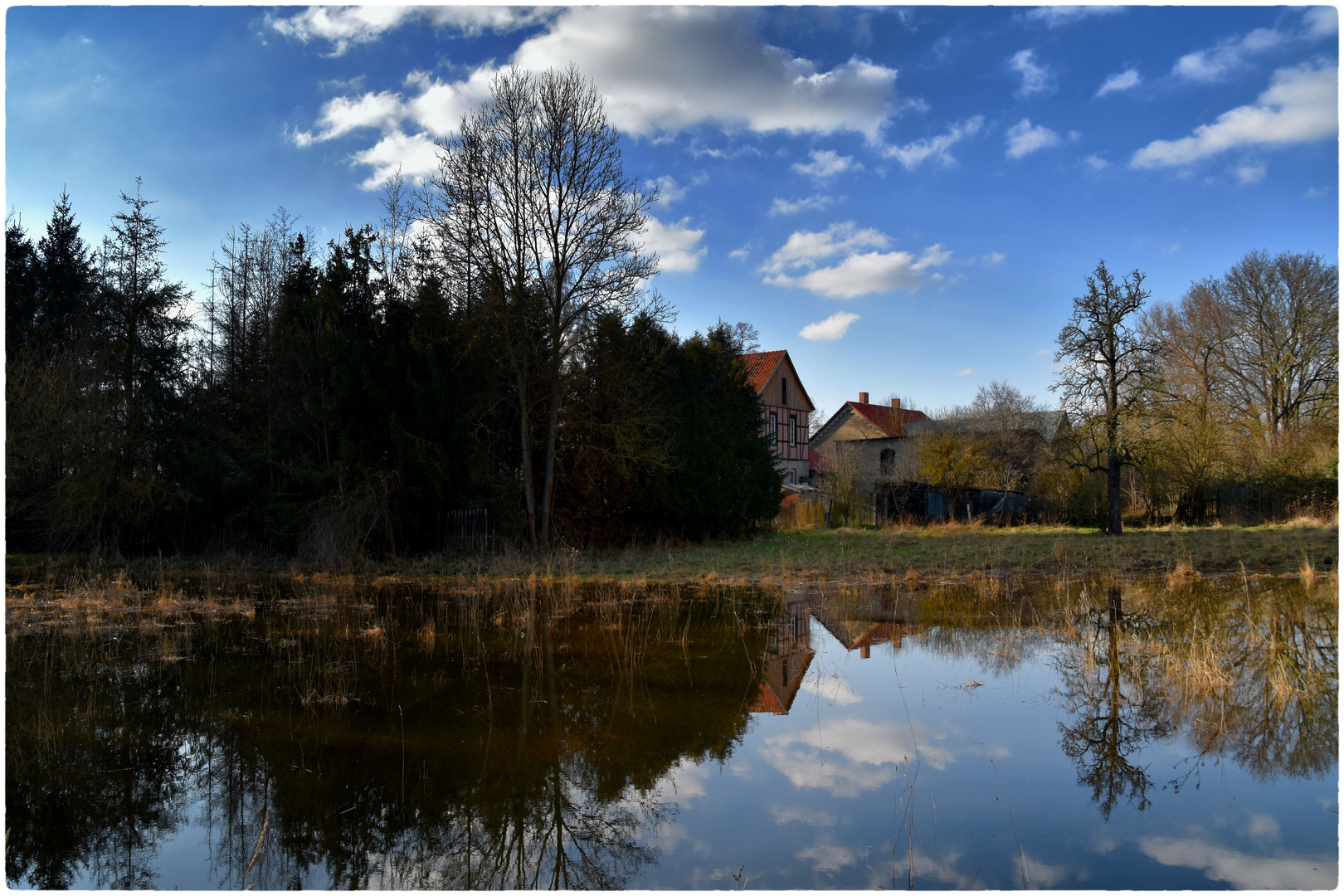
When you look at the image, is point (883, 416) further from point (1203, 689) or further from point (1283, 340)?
point (1203, 689)

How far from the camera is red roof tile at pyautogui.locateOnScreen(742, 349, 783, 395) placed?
41.2 metres

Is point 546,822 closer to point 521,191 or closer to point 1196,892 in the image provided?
point 1196,892

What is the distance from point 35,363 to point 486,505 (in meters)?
11.3

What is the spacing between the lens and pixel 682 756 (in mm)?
4898

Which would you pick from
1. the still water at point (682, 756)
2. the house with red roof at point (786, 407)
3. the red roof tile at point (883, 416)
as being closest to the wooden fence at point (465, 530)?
the still water at point (682, 756)

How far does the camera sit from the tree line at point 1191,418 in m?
21.2

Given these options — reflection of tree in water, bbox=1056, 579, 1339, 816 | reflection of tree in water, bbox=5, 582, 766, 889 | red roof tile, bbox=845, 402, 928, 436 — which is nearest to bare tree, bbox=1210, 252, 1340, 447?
red roof tile, bbox=845, 402, 928, 436

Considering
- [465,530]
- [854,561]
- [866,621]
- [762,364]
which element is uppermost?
[762,364]

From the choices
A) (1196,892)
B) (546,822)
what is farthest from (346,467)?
(1196,892)

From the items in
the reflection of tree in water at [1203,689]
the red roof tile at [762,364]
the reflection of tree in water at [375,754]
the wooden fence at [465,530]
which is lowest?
the reflection of tree in water at [375,754]

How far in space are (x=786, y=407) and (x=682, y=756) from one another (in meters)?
39.6

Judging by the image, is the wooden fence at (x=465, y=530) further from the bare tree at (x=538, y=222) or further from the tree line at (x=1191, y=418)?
the tree line at (x=1191, y=418)

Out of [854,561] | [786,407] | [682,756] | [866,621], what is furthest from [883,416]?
[682,756]

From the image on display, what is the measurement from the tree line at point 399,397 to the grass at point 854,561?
1.17 meters
